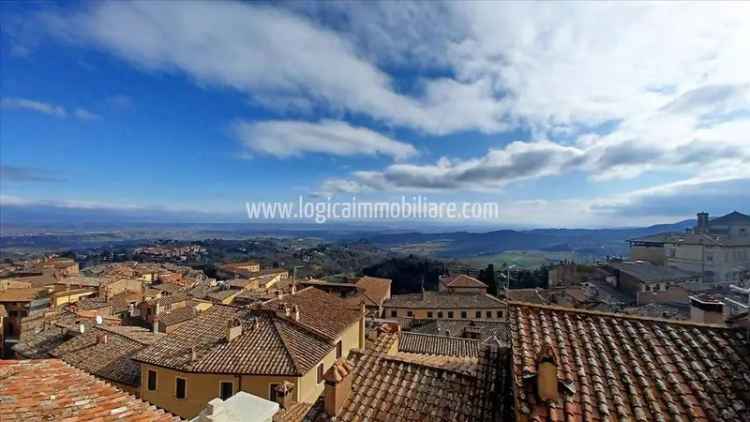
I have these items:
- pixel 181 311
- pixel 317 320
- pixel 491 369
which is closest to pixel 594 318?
pixel 491 369

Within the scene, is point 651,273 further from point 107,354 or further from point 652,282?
point 107,354

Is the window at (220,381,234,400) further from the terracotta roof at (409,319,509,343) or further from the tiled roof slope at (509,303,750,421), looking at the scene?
the terracotta roof at (409,319,509,343)

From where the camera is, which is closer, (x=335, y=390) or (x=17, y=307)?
(x=335, y=390)

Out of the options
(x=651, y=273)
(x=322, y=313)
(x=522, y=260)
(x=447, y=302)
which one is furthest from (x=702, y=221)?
(x=322, y=313)

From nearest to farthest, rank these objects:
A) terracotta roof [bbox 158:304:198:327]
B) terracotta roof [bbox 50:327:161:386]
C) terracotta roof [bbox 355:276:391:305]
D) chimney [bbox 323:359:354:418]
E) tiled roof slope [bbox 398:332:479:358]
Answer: chimney [bbox 323:359:354:418] → terracotta roof [bbox 50:327:161:386] → tiled roof slope [bbox 398:332:479:358] → terracotta roof [bbox 158:304:198:327] → terracotta roof [bbox 355:276:391:305]

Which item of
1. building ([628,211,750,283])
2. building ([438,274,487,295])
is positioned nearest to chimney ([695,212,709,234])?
building ([628,211,750,283])

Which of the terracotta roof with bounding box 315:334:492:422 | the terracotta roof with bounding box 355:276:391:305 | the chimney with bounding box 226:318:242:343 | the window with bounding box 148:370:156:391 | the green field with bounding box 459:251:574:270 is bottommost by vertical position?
the green field with bounding box 459:251:574:270
